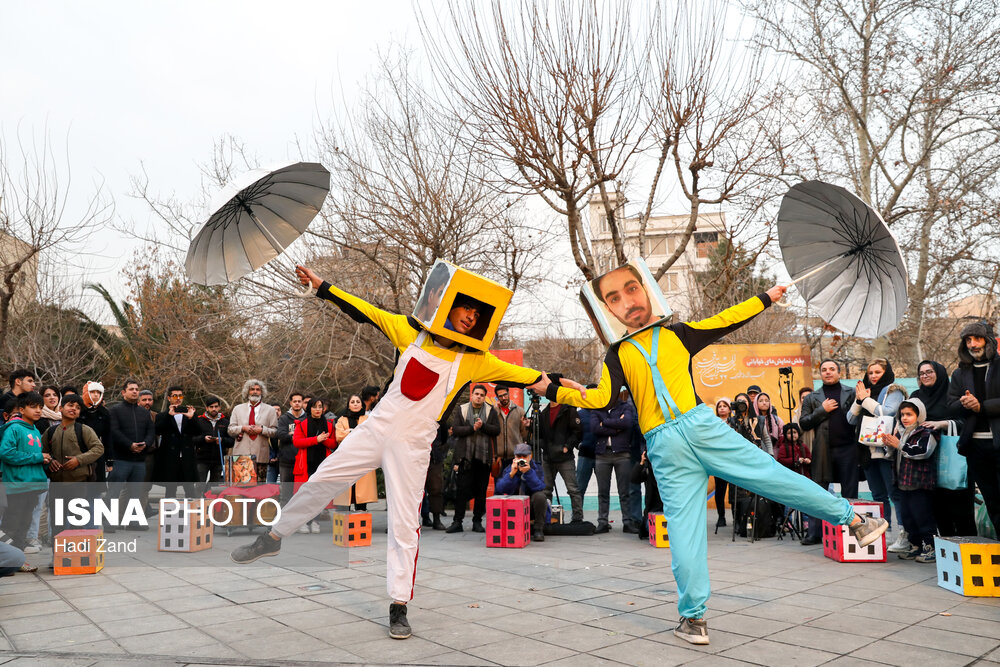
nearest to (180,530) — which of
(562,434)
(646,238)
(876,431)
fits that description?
(562,434)

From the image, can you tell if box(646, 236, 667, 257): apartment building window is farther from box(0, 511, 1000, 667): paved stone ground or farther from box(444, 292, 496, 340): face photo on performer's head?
box(444, 292, 496, 340): face photo on performer's head

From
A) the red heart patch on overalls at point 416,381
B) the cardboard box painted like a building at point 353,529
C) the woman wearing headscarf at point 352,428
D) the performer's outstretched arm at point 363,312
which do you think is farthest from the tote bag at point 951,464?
the woman wearing headscarf at point 352,428

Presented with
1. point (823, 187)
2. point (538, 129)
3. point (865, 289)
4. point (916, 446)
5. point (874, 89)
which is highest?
point (874, 89)

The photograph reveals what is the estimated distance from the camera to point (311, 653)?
428 centimetres

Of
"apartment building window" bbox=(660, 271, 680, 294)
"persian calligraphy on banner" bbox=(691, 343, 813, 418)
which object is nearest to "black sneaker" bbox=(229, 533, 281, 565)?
"persian calligraphy on banner" bbox=(691, 343, 813, 418)

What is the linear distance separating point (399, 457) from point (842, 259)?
3.54 metres

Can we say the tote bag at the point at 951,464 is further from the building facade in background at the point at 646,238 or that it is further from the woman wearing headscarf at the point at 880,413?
the building facade in background at the point at 646,238

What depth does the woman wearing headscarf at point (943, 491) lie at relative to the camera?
6.88 m

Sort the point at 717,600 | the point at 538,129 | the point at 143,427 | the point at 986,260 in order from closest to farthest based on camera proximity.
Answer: the point at 717,600 → the point at 143,427 → the point at 538,129 → the point at 986,260

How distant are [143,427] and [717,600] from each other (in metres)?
7.73

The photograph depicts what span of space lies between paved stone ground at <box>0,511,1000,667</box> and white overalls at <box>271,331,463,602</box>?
58 cm

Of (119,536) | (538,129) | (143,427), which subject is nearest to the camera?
(119,536)

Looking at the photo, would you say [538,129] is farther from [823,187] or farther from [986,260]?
[986,260]

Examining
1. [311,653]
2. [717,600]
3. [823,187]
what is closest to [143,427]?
[311,653]
